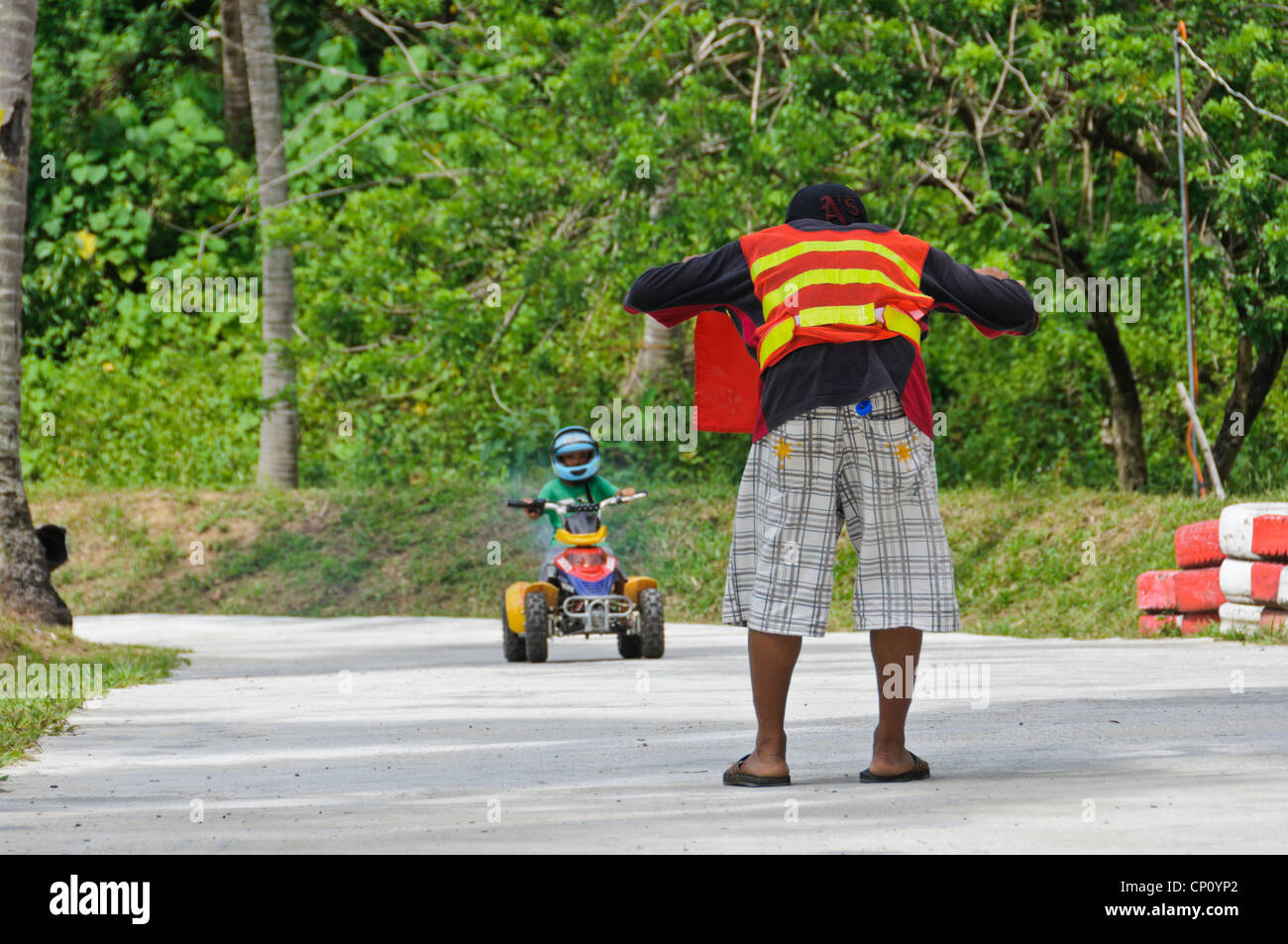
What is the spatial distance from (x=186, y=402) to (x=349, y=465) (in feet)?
17.8

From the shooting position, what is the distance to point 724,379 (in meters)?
6.29

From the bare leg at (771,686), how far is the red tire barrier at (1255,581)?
7788 millimetres

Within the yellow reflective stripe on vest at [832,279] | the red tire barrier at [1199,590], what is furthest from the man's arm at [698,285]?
the red tire barrier at [1199,590]

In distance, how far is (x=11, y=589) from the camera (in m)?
12.7

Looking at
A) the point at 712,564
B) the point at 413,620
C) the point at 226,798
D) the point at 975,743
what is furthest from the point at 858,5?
the point at 226,798

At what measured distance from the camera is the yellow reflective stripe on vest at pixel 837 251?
5859 millimetres

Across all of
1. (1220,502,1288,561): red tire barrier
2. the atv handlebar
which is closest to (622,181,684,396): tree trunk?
the atv handlebar

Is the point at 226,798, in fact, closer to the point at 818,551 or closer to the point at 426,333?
the point at 818,551

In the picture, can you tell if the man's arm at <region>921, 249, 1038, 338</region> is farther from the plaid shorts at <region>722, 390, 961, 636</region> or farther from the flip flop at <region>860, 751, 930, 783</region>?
the flip flop at <region>860, 751, 930, 783</region>

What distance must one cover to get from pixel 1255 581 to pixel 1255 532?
1.18ft

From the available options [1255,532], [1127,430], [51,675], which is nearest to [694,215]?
[1127,430]

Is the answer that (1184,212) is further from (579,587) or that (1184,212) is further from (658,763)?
(658,763)

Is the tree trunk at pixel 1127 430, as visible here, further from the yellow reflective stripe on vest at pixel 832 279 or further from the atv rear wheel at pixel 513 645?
the yellow reflective stripe on vest at pixel 832 279

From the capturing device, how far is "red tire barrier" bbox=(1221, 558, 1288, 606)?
41.4 feet
